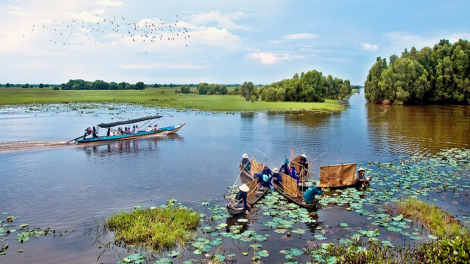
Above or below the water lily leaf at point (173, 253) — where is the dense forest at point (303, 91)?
above

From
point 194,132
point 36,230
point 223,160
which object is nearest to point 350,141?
point 223,160

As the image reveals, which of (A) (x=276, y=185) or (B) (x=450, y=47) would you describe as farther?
(B) (x=450, y=47)

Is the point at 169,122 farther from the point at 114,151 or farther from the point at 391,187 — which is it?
the point at 391,187

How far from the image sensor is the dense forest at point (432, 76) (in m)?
91.1

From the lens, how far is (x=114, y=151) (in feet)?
113

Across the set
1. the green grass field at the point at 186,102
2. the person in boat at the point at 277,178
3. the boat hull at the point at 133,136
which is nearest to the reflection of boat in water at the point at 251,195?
the person in boat at the point at 277,178

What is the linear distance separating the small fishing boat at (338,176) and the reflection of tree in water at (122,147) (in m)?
20.3

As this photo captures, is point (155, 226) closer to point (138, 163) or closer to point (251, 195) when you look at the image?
point (251, 195)

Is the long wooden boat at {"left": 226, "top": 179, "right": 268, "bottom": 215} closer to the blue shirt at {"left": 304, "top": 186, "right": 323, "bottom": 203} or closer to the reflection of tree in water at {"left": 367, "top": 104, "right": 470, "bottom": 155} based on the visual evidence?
the blue shirt at {"left": 304, "top": 186, "right": 323, "bottom": 203}

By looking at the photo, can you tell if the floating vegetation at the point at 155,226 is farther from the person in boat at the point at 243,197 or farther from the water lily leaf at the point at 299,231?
the water lily leaf at the point at 299,231

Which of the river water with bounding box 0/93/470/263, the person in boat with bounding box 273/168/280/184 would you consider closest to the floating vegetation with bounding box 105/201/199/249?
the river water with bounding box 0/93/470/263

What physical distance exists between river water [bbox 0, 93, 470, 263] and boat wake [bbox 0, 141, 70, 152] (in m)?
0.52

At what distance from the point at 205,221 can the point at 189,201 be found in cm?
333

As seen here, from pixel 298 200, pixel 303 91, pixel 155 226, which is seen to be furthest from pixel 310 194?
pixel 303 91
